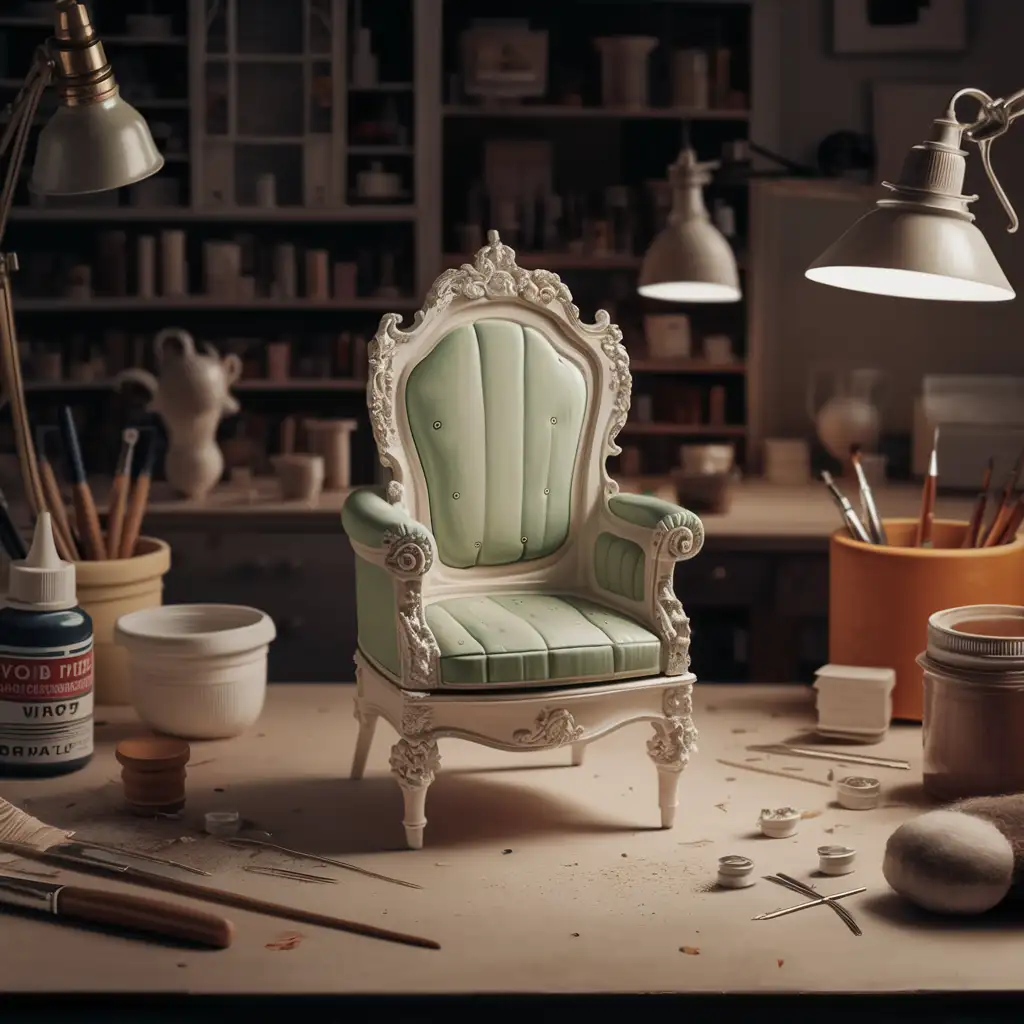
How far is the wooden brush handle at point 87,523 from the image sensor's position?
3471 mm

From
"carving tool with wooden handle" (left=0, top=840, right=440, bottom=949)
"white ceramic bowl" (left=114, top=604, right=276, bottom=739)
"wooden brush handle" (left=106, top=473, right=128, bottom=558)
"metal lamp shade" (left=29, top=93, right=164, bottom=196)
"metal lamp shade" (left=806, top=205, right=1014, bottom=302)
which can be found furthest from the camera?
"wooden brush handle" (left=106, top=473, right=128, bottom=558)

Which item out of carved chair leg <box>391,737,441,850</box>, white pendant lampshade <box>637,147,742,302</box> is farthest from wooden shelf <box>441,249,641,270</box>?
carved chair leg <box>391,737,441,850</box>

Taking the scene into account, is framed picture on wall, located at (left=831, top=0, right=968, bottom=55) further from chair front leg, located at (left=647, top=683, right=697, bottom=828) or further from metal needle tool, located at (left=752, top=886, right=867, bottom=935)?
metal needle tool, located at (left=752, top=886, right=867, bottom=935)

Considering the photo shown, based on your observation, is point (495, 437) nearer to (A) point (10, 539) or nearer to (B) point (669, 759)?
(B) point (669, 759)

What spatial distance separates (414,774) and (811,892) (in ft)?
2.21

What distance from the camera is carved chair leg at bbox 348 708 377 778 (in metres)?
3.09

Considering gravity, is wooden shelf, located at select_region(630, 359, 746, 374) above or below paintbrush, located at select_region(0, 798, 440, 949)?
above

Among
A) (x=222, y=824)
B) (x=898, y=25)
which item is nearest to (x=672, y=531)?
(x=222, y=824)

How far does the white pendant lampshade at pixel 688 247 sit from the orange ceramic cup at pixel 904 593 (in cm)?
88

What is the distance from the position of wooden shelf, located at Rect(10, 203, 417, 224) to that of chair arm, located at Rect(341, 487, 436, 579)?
2.25 meters

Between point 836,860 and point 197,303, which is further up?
point 197,303

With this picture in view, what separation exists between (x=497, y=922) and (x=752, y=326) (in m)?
2.97

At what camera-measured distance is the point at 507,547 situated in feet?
10.5

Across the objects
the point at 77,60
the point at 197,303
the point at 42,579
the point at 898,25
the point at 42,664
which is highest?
the point at 898,25
